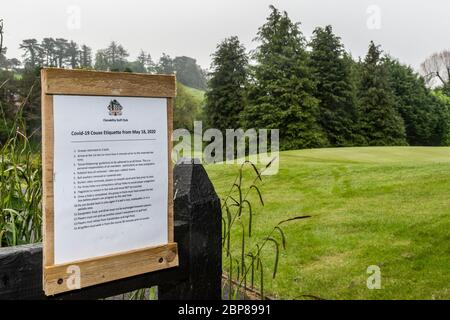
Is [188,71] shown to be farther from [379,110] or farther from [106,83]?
[106,83]

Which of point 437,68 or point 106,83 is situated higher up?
point 437,68

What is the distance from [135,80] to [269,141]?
1330 inches

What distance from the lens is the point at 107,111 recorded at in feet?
5.71

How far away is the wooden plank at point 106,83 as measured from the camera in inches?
64.8

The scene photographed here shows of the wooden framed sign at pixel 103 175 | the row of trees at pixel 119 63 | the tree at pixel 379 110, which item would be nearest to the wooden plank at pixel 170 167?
the wooden framed sign at pixel 103 175

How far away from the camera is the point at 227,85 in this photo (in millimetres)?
40438

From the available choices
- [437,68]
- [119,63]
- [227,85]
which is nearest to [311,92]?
[227,85]

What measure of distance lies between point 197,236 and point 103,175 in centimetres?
58

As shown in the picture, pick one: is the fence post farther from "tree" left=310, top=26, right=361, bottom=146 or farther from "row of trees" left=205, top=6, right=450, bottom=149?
"tree" left=310, top=26, right=361, bottom=146

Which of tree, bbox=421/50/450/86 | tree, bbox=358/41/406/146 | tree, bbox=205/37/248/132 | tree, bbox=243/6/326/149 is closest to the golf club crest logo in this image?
tree, bbox=243/6/326/149

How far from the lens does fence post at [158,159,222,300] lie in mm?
2098

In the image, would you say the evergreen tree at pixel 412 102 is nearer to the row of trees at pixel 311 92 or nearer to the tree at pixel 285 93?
the row of trees at pixel 311 92

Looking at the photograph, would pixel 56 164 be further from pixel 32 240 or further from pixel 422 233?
pixel 422 233
